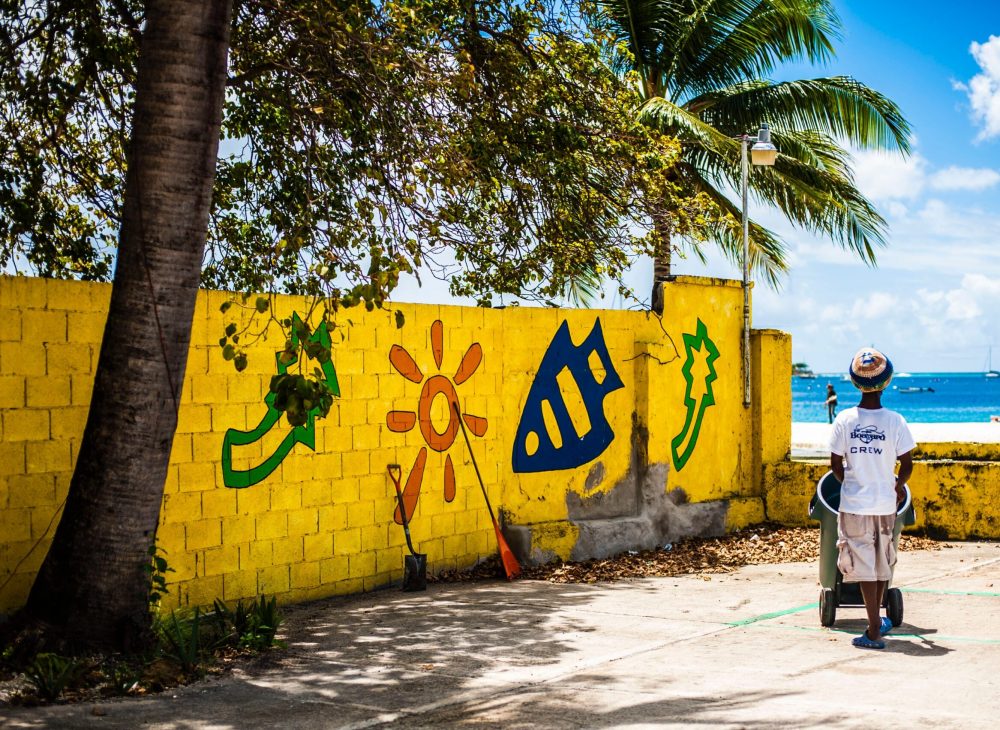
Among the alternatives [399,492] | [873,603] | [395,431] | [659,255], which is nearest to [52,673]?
[399,492]

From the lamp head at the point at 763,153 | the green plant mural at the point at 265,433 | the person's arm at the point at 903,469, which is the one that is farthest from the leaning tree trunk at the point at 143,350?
the lamp head at the point at 763,153

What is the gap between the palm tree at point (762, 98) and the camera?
1891 centimetres

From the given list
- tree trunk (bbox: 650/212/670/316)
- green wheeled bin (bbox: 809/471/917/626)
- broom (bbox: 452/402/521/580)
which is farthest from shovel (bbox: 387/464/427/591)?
tree trunk (bbox: 650/212/670/316)

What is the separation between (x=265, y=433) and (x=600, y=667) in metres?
3.09

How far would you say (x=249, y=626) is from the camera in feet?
23.5

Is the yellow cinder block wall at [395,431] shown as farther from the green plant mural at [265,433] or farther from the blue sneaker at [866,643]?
the blue sneaker at [866,643]

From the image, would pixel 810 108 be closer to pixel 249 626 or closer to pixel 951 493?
pixel 951 493

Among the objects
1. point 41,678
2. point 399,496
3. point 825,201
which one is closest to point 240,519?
point 399,496

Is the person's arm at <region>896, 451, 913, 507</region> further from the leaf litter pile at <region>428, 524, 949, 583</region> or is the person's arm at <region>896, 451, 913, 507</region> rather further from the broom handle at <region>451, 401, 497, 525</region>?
the broom handle at <region>451, 401, 497, 525</region>

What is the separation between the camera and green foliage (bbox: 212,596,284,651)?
23.0ft

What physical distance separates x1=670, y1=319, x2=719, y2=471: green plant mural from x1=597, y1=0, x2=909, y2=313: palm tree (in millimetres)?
6088

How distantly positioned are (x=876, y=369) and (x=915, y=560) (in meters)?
4.26

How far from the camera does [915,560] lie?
35.8ft

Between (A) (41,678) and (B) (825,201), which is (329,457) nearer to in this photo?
(A) (41,678)
